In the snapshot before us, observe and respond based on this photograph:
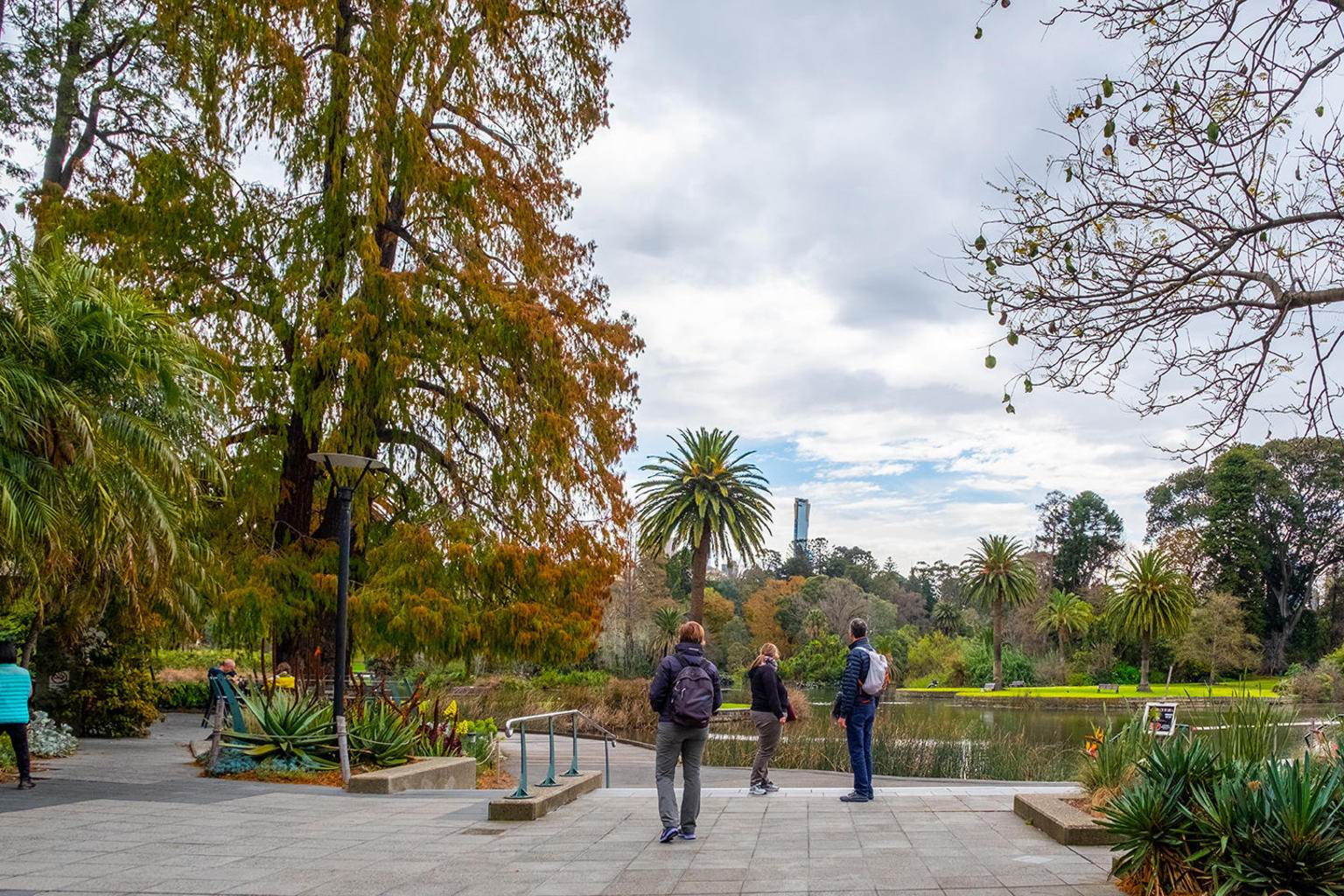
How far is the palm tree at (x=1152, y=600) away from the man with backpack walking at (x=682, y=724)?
168ft

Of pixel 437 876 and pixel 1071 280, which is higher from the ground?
pixel 1071 280

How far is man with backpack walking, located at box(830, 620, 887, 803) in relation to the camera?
10273 millimetres

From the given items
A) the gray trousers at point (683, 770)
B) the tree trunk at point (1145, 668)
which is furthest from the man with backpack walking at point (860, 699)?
the tree trunk at point (1145, 668)

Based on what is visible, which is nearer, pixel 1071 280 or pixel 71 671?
pixel 1071 280

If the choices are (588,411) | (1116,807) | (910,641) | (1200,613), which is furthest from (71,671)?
(910,641)

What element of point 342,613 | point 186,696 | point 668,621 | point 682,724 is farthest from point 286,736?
point 668,621

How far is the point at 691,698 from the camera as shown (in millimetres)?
8156

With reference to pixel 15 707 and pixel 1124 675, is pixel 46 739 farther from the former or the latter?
pixel 1124 675

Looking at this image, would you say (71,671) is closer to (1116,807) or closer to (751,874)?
(751,874)

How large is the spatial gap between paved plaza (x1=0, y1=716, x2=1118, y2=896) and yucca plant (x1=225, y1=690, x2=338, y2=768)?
97cm

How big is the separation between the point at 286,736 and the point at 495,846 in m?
5.40

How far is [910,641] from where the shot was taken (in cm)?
7312

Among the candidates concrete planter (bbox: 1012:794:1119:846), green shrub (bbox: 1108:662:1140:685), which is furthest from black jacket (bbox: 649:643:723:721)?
green shrub (bbox: 1108:662:1140:685)

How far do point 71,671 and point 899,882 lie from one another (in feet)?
52.7
